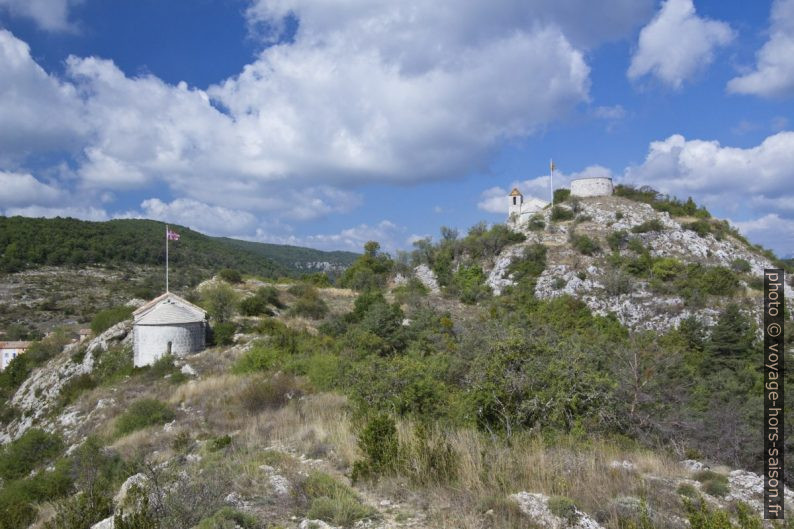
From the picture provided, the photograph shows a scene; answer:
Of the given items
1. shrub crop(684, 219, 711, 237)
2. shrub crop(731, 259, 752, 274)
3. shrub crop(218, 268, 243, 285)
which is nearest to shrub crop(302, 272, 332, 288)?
shrub crop(218, 268, 243, 285)

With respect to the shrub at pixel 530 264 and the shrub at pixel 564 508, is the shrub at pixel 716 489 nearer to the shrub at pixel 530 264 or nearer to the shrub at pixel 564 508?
the shrub at pixel 564 508

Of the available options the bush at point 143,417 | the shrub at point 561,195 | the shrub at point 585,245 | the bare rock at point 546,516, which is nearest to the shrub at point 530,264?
the shrub at point 585,245

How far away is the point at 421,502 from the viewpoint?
478cm

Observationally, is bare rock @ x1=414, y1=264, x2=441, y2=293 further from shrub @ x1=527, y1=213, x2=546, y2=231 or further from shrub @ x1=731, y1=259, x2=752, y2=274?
shrub @ x1=731, y1=259, x2=752, y2=274

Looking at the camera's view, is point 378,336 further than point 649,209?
No

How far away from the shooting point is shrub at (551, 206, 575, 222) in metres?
46.1

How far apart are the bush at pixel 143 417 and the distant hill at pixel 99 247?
78622mm

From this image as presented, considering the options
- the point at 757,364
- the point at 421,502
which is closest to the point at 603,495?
the point at 421,502

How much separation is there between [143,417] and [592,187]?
151 ft

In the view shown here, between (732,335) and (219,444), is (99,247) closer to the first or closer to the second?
(732,335)

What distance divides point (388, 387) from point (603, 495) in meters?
5.00

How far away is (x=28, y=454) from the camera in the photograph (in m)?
14.7

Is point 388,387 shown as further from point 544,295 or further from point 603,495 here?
point 544,295

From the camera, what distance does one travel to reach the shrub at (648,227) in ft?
135
